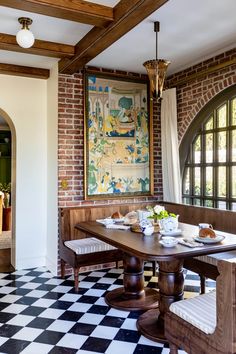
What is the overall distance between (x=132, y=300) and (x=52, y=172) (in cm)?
192

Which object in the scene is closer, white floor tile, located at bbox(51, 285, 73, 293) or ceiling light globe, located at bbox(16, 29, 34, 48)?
ceiling light globe, located at bbox(16, 29, 34, 48)

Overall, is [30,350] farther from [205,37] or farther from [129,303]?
[205,37]

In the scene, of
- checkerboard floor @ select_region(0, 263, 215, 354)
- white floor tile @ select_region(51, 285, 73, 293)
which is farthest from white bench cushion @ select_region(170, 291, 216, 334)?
white floor tile @ select_region(51, 285, 73, 293)

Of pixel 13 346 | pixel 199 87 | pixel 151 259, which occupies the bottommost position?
pixel 13 346

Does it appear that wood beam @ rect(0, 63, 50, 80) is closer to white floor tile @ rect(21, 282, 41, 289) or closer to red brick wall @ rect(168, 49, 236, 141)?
red brick wall @ rect(168, 49, 236, 141)

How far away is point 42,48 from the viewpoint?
3.45 m

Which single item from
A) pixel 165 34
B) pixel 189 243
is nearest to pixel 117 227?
pixel 189 243

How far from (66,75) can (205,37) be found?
170 centimetres

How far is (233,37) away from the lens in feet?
11.1

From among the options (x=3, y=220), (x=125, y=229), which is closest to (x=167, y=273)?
(x=125, y=229)

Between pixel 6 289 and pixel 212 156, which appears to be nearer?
pixel 6 289

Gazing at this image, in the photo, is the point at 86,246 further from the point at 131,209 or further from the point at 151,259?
the point at 151,259

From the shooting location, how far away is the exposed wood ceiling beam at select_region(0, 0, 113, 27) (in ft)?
8.03

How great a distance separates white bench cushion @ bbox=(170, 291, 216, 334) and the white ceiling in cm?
224
